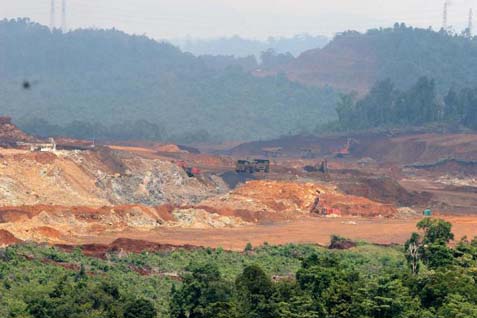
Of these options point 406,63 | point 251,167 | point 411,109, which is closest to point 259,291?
point 251,167

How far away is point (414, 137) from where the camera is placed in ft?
406

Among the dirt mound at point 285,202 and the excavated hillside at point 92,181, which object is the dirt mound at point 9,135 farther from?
the dirt mound at point 285,202

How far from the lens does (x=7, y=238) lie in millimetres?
52781

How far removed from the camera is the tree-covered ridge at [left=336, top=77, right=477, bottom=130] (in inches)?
5167

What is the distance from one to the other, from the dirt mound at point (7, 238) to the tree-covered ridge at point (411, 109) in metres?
83.4

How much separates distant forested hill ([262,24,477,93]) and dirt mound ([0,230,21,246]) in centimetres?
12702

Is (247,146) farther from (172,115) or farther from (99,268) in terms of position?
(99,268)

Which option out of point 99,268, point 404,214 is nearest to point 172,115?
point 404,214

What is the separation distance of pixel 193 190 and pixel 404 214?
52.9 feet

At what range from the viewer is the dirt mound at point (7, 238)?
52.2m

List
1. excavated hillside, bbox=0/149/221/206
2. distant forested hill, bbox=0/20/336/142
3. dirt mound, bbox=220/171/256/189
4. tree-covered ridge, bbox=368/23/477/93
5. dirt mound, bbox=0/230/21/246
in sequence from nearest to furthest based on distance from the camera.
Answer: dirt mound, bbox=0/230/21/246
excavated hillside, bbox=0/149/221/206
dirt mound, bbox=220/171/256/189
distant forested hill, bbox=0/20/336/142
tree-covered ridge, bbox=368/23/477/93

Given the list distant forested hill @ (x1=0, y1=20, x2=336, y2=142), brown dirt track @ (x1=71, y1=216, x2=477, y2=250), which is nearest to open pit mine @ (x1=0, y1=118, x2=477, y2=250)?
brown dirt track @ (x1=71, y1=216, x2=477, y2=250)

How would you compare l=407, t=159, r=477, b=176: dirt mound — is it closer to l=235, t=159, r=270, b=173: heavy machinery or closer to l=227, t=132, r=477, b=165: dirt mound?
l=227, t=132, r=477, b=165: dirt mound

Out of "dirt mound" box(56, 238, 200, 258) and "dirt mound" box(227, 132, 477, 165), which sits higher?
"dirt mound" box(227, 132, 477, 165)
